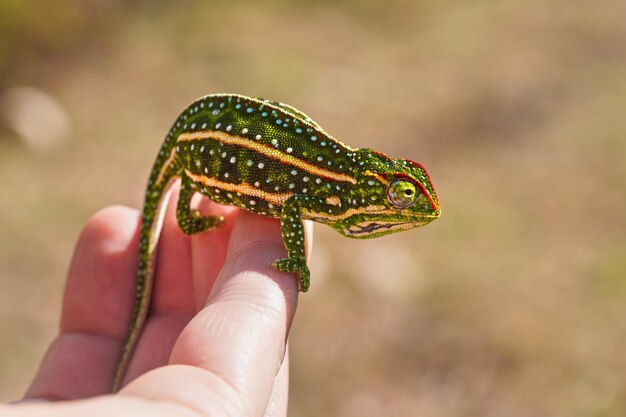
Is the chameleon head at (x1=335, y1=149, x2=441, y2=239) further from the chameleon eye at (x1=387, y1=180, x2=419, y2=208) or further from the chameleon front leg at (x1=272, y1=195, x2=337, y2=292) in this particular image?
the chameleon front leg at (x1=272, y1=195, x2=337, y2=292)

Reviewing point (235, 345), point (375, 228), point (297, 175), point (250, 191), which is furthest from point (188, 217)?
point (235, 345)

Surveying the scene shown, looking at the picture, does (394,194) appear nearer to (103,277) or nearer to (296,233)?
(296,233)

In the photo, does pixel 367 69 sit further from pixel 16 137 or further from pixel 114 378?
pixel 114 378

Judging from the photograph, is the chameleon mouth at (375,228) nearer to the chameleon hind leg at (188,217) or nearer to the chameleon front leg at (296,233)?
the chameleon front leg at (296,233)

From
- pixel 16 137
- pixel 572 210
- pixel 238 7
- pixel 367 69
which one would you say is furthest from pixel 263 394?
pixel 238 7

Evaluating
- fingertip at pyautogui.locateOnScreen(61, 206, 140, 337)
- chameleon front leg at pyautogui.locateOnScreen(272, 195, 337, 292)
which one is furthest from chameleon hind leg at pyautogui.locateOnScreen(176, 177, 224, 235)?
chameleon front leg at pyautogui.locateOnScreen(272, 195, 337, 292)
